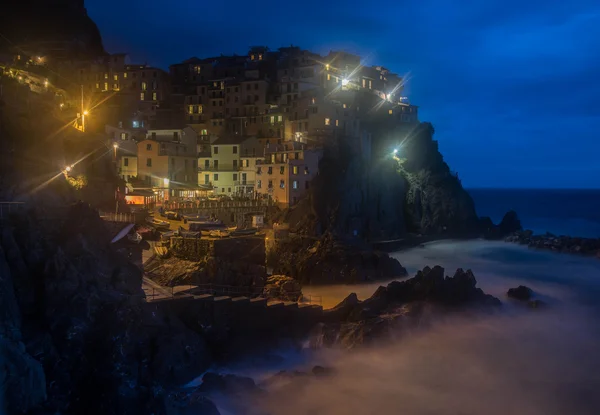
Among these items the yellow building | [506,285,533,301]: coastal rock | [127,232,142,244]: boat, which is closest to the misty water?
[506,285,533,301]: coastal rock

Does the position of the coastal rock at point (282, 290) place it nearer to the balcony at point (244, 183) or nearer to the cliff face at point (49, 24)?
the balcony at point (244, 183)

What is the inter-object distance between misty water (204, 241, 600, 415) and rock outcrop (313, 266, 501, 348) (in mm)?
707

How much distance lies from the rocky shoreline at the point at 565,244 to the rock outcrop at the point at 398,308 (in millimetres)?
34645

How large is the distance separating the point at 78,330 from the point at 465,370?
17.3 m

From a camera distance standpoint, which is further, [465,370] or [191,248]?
[191,248]

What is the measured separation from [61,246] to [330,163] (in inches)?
1567

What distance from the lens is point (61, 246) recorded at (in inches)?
797

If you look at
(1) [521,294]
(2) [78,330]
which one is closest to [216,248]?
(2) [78,330]

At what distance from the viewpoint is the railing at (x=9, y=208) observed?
65.5ft

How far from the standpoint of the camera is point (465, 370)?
23.8 m

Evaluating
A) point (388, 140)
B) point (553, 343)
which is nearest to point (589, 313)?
point (553, 343)

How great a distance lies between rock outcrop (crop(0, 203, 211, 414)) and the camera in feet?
50.9

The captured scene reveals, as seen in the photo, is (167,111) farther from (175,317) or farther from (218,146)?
(175,317)

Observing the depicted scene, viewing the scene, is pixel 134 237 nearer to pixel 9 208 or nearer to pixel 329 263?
pixel 9 208
